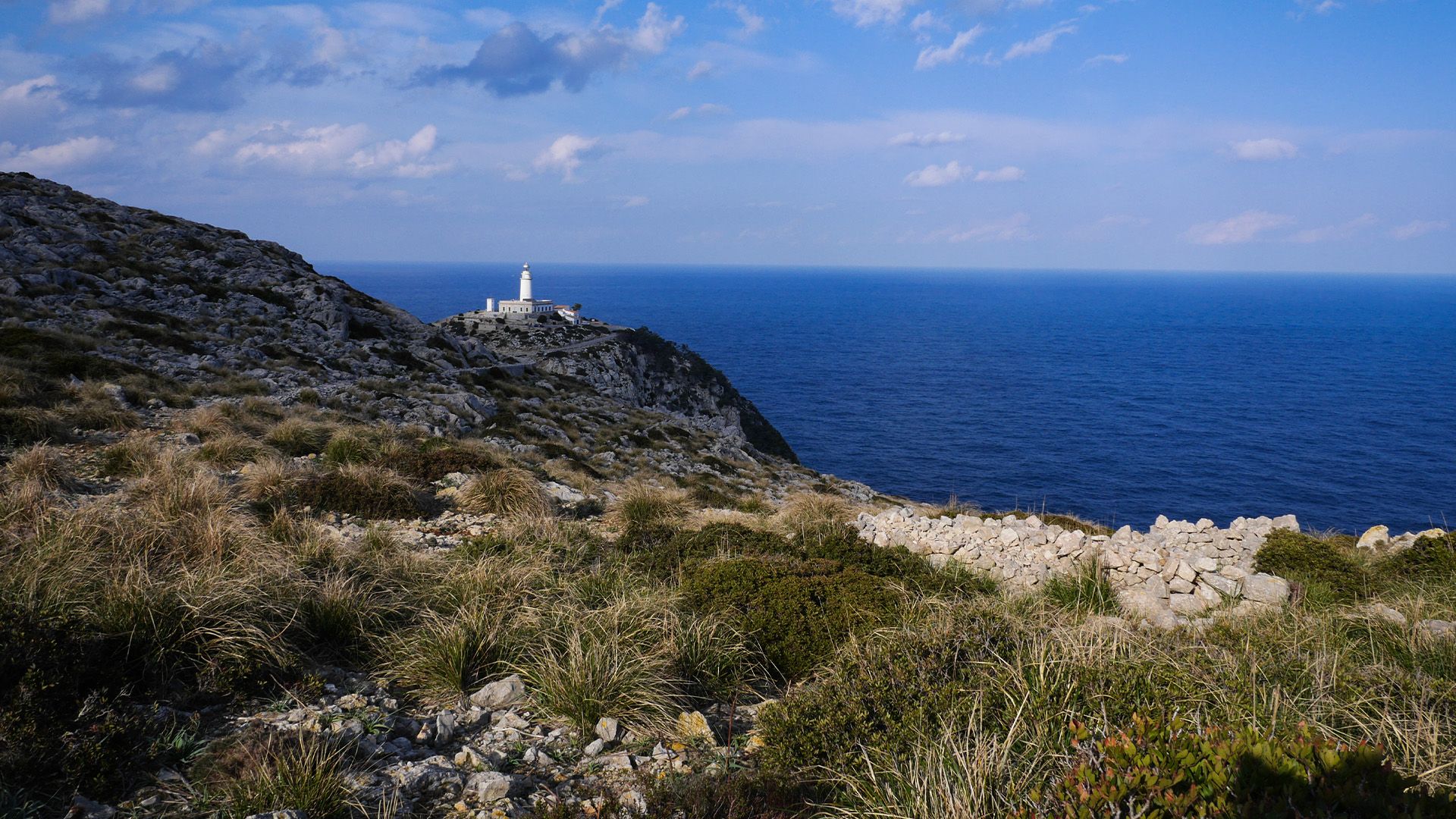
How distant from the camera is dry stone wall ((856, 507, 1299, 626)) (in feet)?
28.6

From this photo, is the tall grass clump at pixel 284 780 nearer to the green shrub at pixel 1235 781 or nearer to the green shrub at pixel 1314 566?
the green shrub at pixel 1235 781

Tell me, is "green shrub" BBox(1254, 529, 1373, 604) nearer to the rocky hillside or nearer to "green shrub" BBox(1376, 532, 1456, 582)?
"green shrub" BBox(1376, 532, 1456, 582)

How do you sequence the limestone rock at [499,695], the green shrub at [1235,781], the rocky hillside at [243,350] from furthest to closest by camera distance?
the rocky hillside at [243,350]
the limestone rock at [499,695]
the green shrub at [1235,781]

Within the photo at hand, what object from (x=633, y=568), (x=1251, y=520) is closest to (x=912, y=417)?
(x=1251, y=520)

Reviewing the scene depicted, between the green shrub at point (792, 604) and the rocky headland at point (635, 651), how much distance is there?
0.04 metres

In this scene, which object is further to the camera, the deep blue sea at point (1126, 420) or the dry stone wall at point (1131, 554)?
the deep blue sea at point (1126, 420)

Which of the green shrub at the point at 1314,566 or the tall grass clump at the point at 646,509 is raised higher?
the green shrub at the point at 1314,566

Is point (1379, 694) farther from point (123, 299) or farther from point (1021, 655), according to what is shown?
point (123, 299)

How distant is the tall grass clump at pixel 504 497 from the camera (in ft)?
36.0

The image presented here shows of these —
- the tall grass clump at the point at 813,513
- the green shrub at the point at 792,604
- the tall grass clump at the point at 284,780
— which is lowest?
the tall grass clump at the point at 813,513

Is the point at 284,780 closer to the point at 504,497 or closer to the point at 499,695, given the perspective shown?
the point at 499,695

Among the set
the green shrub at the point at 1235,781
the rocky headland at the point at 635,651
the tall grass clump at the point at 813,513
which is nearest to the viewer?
the green shrub at the point at 1235,781

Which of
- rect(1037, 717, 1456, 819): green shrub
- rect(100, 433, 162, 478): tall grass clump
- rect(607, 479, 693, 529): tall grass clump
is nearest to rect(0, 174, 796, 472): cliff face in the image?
rect(100, 433, 162, 478): tall grass clump

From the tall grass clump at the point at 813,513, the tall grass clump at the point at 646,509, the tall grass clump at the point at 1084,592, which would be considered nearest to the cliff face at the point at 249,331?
the tall grass clump at the point at 646,509
